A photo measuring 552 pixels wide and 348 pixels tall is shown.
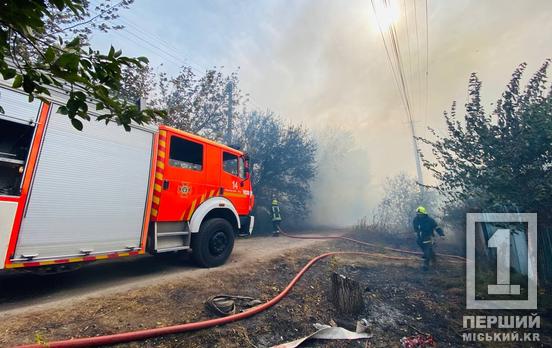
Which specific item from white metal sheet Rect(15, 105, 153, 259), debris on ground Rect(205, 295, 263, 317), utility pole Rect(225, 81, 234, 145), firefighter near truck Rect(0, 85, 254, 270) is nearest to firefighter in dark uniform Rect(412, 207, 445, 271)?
firefighter near truck Rect(0, 85, 254, 270)

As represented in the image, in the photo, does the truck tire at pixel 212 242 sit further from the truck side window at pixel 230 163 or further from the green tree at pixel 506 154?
the green tree at pixel 506 154

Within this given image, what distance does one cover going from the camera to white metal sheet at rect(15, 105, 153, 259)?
3.75 meters

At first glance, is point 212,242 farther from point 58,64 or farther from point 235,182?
point 58,64

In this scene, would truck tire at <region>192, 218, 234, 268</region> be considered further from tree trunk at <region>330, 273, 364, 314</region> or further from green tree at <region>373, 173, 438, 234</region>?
green tree at <region>373, 173, 438, 234</region>

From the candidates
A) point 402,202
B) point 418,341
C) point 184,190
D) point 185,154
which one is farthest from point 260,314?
point 402,202

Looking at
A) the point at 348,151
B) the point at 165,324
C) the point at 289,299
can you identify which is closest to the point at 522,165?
the point at 289,299

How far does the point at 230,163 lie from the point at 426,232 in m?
6.00

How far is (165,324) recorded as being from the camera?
3352 mm

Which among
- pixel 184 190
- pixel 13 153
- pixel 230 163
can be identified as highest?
pixel 230 163

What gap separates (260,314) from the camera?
3.94m

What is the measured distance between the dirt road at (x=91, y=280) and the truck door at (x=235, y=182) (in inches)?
57.1

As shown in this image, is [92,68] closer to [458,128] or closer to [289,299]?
[289,299]

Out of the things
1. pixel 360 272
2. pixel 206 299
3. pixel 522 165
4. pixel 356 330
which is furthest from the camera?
pixel 360 272

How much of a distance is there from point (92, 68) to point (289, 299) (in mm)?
4465
